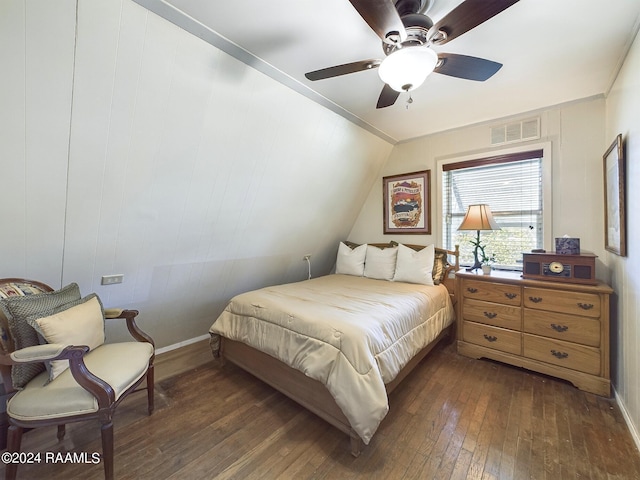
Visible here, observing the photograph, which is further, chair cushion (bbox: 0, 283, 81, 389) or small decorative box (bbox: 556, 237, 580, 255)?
small decorative box (bbox: 556, 237, 580, 255)

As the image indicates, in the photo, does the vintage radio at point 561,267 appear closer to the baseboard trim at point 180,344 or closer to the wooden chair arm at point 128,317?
the wooden chair arm at point 128,317

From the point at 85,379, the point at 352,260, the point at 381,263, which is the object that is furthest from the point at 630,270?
the point at 85,379

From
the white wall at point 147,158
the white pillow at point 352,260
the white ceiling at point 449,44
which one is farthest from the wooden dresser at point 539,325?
the white wall at point 147,158

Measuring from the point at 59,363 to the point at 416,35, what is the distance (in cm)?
260

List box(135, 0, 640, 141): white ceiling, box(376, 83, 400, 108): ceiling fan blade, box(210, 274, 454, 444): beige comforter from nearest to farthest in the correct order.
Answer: box(135, 0, 640, 141): white ceiling
box(210, 274, 454, 444): beige comforter
box(376, 83, 400, 108): ceiling fan blade

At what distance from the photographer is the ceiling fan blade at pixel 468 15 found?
109 cm

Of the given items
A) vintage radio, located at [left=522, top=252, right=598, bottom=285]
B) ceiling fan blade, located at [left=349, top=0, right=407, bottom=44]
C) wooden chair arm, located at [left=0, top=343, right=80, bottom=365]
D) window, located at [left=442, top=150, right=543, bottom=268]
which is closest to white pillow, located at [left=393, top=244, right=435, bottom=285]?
window, located at [left=442, top=150, right=543, bottom=268]

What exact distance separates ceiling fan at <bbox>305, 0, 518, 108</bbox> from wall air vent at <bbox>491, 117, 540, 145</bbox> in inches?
68.2

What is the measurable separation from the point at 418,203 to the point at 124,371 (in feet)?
11.0

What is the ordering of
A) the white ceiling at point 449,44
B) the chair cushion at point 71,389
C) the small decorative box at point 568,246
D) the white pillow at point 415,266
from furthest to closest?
1. the white pillow at point 415,266
2. the small decorative box at point 568,246
3. the white ceiling at point 449,44
4. the chair cushion at point 71,389

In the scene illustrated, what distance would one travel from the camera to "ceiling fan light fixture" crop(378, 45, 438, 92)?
124 centimetres

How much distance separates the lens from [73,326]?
5.35 feet

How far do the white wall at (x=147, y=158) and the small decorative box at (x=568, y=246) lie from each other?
215cm

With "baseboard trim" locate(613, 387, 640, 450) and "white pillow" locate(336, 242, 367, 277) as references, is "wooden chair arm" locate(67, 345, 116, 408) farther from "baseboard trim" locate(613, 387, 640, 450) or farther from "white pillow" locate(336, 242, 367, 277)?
"baseboard trim" locate(613, 387, 640, 450)
